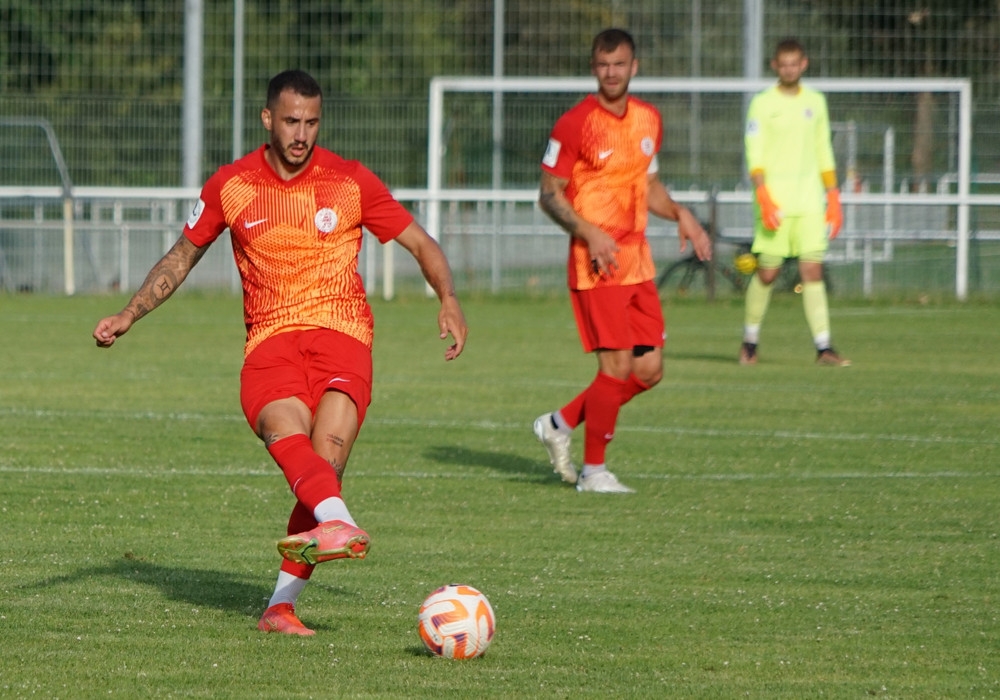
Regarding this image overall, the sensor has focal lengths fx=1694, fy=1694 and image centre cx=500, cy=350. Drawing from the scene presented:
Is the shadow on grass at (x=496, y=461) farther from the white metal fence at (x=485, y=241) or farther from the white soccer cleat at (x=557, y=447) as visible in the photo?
the white metal fence at (x=485, y=241)

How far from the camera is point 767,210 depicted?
1330cm

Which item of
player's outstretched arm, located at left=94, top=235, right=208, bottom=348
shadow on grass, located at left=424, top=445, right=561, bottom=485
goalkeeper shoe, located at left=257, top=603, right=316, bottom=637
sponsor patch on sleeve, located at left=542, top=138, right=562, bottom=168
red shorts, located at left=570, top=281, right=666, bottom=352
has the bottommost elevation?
shadow on grass, located at left=424, top=445, right=561, bottom=485

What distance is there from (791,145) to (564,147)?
5613mm

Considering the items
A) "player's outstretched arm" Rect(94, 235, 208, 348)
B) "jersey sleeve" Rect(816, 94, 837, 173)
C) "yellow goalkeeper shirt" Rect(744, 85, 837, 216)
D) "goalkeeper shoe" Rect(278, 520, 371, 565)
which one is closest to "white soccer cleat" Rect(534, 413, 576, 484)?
"player's outstretched arm" Rect(94, 235, 208, 348)

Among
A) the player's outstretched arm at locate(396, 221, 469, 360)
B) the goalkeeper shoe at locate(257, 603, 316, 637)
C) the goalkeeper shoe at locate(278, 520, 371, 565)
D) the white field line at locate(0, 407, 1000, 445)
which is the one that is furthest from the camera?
the white field line at locate(0, 407, 1000, 445)

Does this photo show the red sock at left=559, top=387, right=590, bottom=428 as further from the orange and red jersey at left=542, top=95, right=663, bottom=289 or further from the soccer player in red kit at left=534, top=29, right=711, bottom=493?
the orange and red jersey at left=542, top=95, right=663, bottom=289

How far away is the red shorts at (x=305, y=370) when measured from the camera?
5.29 metres

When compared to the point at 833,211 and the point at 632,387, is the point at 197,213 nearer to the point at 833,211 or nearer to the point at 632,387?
the point at 632,387

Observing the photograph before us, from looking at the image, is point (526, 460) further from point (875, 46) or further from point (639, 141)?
point (875, 46)

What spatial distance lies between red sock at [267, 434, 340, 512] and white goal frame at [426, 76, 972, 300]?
55.3 feet

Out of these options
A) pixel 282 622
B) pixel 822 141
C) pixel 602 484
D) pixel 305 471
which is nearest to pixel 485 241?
pixel 822 141

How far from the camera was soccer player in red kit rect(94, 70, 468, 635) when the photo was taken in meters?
5.27

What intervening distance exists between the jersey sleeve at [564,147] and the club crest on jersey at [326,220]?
293cm

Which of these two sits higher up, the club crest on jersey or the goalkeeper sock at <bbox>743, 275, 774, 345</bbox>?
the club crest on jersey
